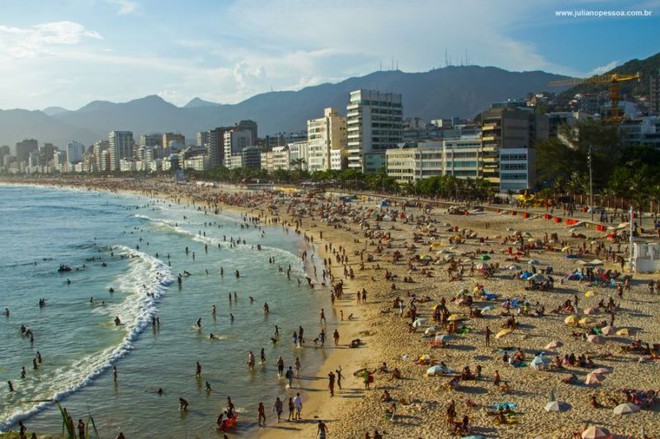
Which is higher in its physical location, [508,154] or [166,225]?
[508,154]

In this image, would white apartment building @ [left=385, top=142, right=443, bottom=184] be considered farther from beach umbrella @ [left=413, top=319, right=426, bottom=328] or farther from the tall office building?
beach umbrella @ [left=413, top=319, right=426, bottom=328]

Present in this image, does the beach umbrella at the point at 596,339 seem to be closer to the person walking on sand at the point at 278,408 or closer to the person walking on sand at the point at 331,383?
the person walking on sand at the point at 331,383

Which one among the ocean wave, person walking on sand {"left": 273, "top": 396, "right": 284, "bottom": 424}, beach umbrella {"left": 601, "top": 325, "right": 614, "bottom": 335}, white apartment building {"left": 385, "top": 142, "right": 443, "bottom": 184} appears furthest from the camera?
white apartment building {"left": 385, "top": 142, "right": 443, "bottom": 184}

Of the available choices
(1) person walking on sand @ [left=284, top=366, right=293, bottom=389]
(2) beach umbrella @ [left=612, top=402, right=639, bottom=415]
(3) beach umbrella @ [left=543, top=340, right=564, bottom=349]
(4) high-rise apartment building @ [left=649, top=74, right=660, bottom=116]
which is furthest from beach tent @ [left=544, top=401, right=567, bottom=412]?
(4) high-rise apartment building @ [left=649, top=74, right=660, bottom=116]

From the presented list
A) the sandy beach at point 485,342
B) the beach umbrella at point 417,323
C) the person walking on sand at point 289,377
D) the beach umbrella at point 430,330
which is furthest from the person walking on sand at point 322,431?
the beach umbrella at point 417,323

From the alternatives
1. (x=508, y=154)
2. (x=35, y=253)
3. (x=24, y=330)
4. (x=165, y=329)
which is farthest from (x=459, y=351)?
(x=508, y=154)

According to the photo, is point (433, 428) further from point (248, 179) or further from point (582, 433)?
point (248, 179)

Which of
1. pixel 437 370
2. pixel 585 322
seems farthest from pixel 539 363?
pixel 585 322
